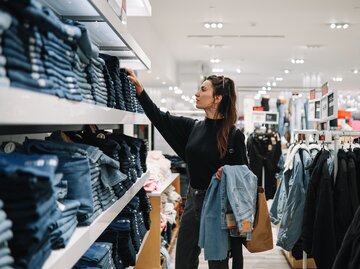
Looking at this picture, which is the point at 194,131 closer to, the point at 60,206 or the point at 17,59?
the point at 60,206

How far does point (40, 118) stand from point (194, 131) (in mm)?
1932

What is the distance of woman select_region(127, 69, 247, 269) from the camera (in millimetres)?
2590

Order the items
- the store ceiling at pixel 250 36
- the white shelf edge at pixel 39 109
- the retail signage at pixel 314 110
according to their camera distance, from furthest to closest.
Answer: the store ceiling at pixel 250 36 < the retail signage at pixel 314 110 < the white shelf edge at pixel 39 109

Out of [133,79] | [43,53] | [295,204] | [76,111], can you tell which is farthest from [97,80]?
[295,204]

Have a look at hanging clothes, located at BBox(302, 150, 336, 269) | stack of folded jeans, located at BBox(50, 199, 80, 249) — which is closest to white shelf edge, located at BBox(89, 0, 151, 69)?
stack of folded jeans, located at BBox(50, 199, 80, 249)

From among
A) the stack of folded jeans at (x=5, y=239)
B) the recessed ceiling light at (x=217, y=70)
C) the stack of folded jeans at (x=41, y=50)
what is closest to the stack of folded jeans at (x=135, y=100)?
the stack of folded jeans at (x=41, y=50)

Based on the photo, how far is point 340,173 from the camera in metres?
3.19

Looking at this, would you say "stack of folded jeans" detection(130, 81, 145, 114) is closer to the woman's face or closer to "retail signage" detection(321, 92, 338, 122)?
the woman's face

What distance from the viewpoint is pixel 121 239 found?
2098 millimetres

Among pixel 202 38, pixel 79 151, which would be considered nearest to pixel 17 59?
pixel 79 151

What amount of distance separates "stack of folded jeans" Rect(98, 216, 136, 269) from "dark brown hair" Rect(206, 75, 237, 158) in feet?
2.63

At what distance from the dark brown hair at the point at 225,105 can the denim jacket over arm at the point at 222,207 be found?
23 cm

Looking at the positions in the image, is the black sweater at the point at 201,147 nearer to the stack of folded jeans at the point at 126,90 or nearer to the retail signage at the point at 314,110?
the stack of folded jeans at the point at 126,90

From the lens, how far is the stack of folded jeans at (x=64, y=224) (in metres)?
1.08
